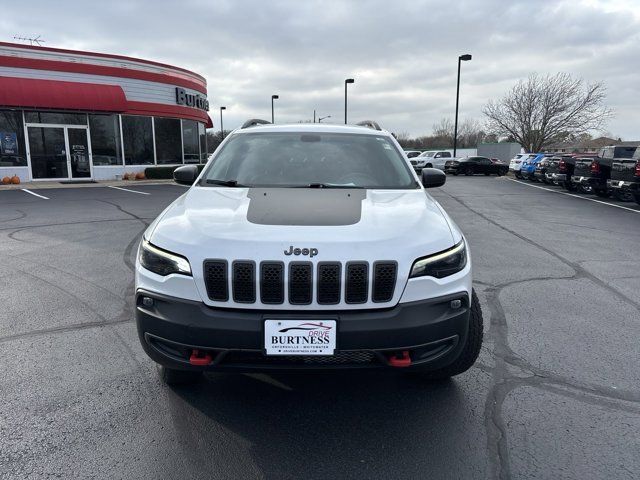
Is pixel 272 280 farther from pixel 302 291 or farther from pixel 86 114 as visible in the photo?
pixel 86 114

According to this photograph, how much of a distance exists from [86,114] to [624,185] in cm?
2114

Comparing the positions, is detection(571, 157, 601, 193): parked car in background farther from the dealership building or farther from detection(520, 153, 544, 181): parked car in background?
the dealership building

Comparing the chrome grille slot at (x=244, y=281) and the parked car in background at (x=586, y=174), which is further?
the parked car in background at (x=586, y=174)

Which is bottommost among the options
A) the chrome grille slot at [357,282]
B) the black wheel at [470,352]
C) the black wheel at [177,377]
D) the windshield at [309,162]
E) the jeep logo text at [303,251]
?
the black wheel at [177,377]

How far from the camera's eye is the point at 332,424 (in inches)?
107

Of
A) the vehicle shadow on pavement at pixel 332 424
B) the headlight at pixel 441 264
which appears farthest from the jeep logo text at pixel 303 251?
the vehicle shadow on pavement at pixel 332 424

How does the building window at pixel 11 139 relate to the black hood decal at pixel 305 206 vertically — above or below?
above

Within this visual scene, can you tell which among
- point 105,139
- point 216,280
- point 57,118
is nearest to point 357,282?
point 216,280

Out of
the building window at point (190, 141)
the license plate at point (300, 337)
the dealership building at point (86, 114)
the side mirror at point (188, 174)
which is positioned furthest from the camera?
the building window at point (190, 141)

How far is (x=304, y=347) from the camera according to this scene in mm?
2338

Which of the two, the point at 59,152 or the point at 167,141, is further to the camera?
the point at 167,141

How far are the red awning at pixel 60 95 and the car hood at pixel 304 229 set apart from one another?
19449mm

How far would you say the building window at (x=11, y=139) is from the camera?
19.1m

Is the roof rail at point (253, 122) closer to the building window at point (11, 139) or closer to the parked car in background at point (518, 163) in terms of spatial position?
the building window at point (11, 139)
